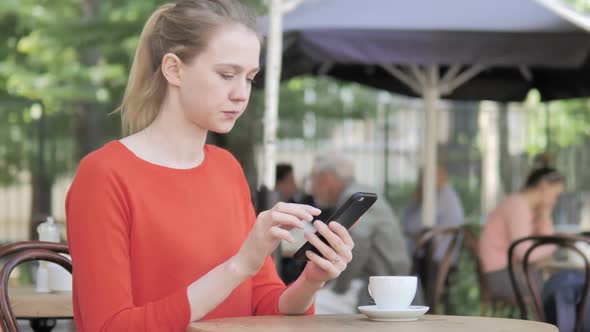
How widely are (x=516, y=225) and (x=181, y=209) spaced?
19.2 ft

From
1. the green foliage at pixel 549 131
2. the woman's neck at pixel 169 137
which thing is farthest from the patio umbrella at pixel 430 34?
the green foliage at pixel 549 131

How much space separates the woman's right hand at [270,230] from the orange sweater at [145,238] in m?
0.15

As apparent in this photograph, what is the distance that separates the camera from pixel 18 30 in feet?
44.7

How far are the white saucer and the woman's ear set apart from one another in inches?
26.1

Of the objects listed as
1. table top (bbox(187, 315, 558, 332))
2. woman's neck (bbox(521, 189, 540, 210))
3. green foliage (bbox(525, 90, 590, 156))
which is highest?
green foliage (bbox(525, 90, 590, 156))

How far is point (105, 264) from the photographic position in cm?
245

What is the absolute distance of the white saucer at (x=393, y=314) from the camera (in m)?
2.54

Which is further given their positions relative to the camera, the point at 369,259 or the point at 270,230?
the point at 369,259

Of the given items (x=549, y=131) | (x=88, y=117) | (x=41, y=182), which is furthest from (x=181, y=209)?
(x=88, y=117)

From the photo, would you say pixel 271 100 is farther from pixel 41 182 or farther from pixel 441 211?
pixel 41 182

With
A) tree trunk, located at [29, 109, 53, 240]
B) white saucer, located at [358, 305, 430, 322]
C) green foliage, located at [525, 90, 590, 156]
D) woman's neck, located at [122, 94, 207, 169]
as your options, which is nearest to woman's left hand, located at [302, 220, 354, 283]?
white saucer, located at [358, 305, 430, 322]

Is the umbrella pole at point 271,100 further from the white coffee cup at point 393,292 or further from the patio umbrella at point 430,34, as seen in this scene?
the white coffee cup at point 393,292

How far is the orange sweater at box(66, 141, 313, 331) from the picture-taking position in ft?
8.02

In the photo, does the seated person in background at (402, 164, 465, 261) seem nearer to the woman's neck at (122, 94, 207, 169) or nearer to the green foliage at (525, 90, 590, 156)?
the green foliage at (525, 90, 590, 156)
